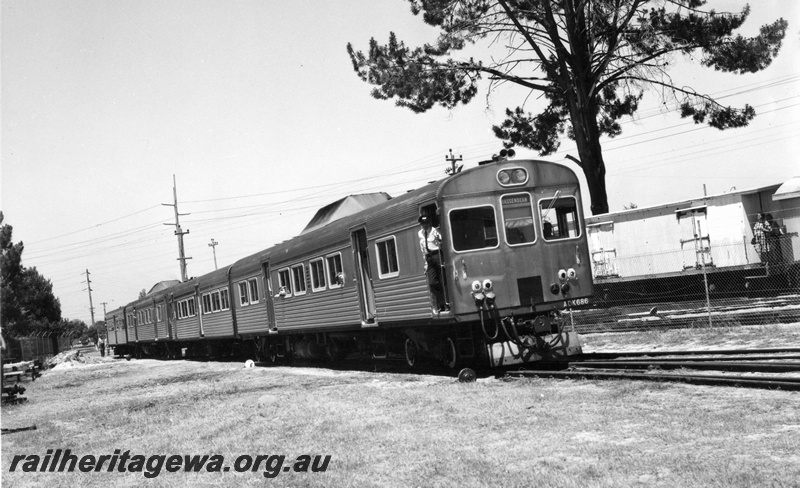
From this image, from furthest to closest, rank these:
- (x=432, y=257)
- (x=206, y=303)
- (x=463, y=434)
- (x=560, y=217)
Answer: (x=206, y=303), (x=560, y=217), (x=432, y=257), (x=463, y=434)

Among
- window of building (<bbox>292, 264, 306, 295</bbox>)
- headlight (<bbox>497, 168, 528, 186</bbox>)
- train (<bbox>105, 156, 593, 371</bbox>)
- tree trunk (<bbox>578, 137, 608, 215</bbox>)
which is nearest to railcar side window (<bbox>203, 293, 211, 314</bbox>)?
window of building (<bbox>292, 264, 306, 295</bbox>)

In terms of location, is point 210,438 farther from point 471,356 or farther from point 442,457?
point 471,356

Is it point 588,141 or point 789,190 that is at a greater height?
point 588,141

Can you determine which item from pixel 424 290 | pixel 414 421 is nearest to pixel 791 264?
pixel 424 290

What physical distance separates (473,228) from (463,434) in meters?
4.71

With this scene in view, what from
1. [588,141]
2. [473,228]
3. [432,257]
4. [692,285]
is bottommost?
[692,285]

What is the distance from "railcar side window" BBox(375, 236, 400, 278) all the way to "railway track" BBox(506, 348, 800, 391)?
2674mm

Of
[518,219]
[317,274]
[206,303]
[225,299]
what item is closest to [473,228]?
[518,219]

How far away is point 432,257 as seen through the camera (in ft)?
37.2

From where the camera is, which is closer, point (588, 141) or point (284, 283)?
point (284, 283)

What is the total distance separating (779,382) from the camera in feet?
25.0

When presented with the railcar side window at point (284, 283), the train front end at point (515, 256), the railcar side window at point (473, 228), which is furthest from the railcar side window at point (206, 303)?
the railcar side window at point (473, 228)

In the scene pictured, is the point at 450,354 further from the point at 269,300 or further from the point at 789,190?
the point at 789,190

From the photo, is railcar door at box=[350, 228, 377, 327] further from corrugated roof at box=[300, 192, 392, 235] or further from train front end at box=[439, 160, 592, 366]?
corrugated roof at box=[300, 192, 392, 235]
